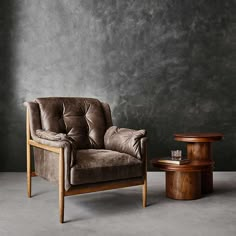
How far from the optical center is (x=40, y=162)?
3090 mm

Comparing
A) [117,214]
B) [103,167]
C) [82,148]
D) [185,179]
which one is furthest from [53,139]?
[185,179]

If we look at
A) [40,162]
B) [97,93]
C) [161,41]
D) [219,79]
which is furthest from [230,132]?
[40,162]

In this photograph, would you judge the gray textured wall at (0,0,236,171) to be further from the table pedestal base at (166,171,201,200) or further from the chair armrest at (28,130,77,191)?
the chair armrest at (28,130,77,191)

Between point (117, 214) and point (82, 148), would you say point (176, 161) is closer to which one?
point (117, 214)

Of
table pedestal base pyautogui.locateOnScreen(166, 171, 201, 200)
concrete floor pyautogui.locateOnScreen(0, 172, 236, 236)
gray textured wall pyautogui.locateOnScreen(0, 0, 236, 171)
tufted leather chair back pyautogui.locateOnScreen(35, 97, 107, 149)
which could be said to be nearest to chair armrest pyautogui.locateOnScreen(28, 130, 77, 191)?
concrete floor pyautogui.locateOnScreen(0, 172, 236, 236)

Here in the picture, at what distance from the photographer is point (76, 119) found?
3.35m

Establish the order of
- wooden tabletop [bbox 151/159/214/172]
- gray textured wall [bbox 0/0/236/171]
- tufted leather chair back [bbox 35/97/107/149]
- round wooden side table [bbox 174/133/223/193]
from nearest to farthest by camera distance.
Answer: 1. wooden tabletop [bbox 151/159/214/172]
2. tufted leather chair back [bbox 35/97/107/149]
3. round wooden side table [bbox 174/133/223/193]
4. gray textured wall [bbox 0/0/236/171]

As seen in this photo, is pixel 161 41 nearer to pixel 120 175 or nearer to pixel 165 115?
pixel 165 115

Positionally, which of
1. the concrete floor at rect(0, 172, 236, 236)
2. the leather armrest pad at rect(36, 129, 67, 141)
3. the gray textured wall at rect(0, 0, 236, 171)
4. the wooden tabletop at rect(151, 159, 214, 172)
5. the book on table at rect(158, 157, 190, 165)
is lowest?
the concrete floor at rect(0, 172, 236, 236)

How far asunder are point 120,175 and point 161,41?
230 centimetres

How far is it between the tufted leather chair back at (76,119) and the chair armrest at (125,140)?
0.34 feet

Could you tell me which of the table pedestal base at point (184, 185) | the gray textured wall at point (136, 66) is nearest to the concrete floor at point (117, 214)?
the table pedestal base at point (184, 185)

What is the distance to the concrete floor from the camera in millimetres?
2430

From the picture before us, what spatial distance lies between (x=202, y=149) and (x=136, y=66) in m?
1.58
